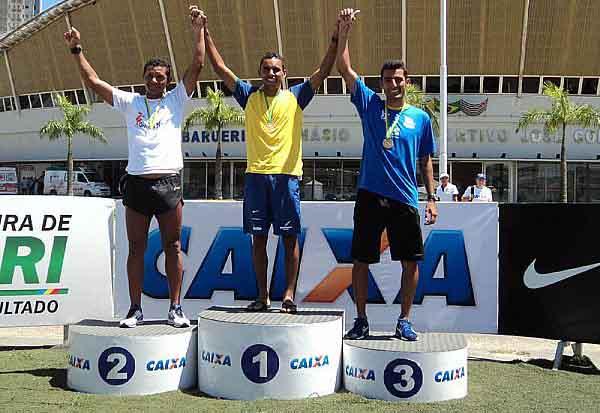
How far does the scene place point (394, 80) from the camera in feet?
15.7

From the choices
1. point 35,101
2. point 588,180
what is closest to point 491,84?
point 588,180

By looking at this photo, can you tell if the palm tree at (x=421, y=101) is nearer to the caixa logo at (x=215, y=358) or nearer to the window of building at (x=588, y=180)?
the window of building at (x=588, y=180)

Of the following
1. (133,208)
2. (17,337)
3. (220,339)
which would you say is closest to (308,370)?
(220,339)

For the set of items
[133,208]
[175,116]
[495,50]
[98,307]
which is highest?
[495,50]

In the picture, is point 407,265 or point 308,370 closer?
point 308,370

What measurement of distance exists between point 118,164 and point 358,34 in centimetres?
1661

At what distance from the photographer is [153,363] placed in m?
4.39

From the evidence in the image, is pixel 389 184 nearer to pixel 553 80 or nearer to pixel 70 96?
pixel 553 80

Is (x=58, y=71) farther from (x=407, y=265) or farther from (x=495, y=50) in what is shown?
(x=407, y=265)

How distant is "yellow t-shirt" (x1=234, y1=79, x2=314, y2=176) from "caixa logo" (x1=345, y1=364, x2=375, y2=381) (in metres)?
1.55

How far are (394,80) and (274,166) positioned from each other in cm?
113

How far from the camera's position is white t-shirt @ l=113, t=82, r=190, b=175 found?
15.9 ft

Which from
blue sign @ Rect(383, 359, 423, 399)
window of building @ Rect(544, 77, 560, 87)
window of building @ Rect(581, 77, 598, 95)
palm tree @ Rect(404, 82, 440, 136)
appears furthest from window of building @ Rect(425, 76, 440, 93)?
blue sign @ Rect(383, 359, 423, 399)

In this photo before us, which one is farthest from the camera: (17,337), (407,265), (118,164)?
(118,164)
